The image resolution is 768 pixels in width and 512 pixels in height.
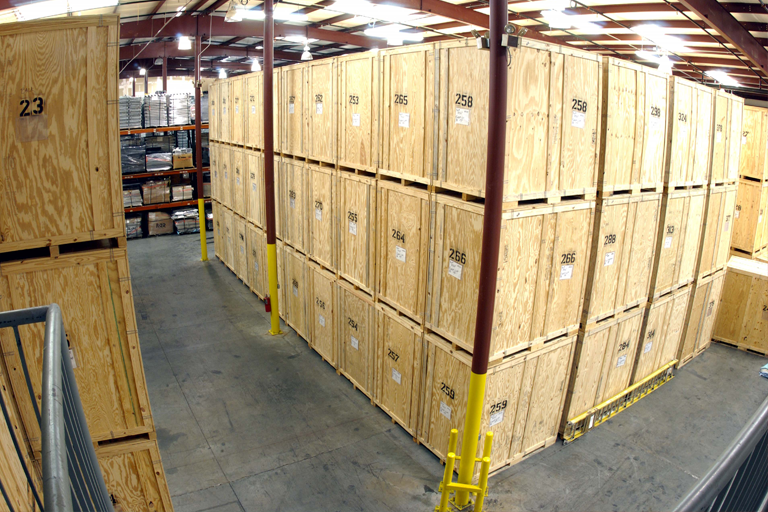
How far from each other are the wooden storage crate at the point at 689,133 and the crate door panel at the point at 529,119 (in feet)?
7.60

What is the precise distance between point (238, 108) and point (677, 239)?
8.05 meters

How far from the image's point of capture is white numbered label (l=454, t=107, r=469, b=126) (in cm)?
444

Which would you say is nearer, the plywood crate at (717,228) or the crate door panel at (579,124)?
the crate door panel at (579,124)

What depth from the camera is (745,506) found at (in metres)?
2.05

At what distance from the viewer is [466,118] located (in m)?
4.45

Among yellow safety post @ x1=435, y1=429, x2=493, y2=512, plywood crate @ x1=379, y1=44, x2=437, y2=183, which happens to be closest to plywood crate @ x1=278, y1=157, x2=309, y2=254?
plywood crate @ x1=379, y1=44, x2=437, y2=183

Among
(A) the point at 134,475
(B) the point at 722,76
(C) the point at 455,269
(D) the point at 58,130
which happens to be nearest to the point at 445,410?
(C) the point at 455,269

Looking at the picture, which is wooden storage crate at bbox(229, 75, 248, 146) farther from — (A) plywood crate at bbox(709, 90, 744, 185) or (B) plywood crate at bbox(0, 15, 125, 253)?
(A) plywood crate at bbox(709, 90, 744, 185)

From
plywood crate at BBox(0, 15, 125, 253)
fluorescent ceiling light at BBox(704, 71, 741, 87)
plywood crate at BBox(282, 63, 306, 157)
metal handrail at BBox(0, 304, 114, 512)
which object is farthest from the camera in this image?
fluorescent ceiling light at BBox(704, 71, 741, 87)

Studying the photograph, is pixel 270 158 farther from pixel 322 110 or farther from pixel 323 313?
Answer: pixel 323 313

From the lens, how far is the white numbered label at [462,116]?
14.6 ft

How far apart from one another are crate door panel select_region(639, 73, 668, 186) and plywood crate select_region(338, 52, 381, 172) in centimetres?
295

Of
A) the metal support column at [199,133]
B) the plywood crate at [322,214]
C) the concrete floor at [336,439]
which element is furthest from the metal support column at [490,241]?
the metal support column at [199,133]

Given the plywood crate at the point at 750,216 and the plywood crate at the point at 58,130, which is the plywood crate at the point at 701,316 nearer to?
the plywood crate at the point at 750,216
